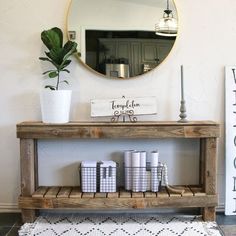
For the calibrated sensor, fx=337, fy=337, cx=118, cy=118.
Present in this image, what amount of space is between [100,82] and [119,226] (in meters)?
1.07

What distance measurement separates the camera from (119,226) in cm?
237

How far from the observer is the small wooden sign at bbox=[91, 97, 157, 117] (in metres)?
2.51

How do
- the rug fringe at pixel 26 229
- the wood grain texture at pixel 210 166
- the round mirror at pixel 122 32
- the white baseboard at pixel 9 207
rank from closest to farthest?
1. the rug fringe at pixel 26 229
2. the wood grain texture at pixel 210 166
3. the round mirror at pixel 122 32
4. the white baseboard at pixel 9 207

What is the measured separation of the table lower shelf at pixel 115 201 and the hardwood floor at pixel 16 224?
0.17 meters

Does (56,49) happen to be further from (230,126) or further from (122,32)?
(230,126)

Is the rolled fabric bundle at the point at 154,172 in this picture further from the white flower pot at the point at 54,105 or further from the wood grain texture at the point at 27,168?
the wood grain texture at the point at 27,168

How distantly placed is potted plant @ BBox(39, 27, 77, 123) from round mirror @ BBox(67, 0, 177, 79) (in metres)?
0.15

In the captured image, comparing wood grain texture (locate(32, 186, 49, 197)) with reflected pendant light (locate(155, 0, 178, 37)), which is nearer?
wood grain texture (locate(32, 186, 49, 197))

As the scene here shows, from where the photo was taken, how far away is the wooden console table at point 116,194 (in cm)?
234

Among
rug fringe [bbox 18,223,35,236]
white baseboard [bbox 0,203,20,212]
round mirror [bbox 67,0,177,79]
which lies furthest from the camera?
white baseboard [bbox 0,203,20,212]

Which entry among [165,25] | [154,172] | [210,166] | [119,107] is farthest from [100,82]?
[210,166]

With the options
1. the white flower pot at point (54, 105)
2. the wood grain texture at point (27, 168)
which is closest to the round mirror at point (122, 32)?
the white flower pot at point (54, 105)

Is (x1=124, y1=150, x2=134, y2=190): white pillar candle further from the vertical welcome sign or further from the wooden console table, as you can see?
the vertical welcome sign

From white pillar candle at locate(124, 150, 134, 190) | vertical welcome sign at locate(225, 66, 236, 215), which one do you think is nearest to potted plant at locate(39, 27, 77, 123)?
white pillar candle at locate(124, 150, 134, 190)
